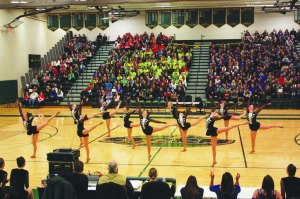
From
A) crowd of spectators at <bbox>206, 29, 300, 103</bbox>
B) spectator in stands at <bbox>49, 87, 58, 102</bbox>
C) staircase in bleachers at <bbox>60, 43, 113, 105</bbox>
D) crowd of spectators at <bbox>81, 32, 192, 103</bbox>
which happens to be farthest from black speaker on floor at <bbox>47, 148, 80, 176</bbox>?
spectator in stands at <bbox>49, 87, 58, 102</bbox>

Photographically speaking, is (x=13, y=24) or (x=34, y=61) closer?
(x=13, y=24)

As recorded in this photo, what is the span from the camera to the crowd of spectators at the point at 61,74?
103 ft

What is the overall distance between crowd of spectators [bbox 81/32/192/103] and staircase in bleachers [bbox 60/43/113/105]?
54.6 inches

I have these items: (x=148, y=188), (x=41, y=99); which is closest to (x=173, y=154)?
(x=148, y=188)

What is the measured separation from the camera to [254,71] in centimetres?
3014

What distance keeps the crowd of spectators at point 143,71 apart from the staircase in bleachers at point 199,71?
0.94 m

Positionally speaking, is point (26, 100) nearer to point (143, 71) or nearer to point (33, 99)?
point (33, 99)

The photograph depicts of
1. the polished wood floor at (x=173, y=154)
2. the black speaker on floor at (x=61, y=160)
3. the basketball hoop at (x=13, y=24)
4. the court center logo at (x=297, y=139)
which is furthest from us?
the basketball hoop at (x=13, y=24)

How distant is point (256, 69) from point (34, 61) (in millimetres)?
18353

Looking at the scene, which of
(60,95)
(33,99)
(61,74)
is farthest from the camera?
(61,74)

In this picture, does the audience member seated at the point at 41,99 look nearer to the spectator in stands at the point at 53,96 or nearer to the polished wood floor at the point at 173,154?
the spectator in stands at the point at 53,96

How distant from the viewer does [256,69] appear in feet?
99.4

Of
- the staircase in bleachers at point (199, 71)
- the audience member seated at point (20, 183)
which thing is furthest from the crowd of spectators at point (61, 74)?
the audience member seated at point (20, 183)

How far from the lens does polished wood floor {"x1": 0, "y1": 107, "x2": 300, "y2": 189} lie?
40.4 feet
